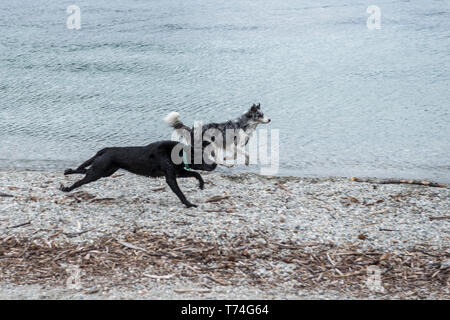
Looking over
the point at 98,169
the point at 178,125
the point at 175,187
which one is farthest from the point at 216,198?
the point at 178,125

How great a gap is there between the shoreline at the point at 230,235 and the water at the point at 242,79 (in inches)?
45.8

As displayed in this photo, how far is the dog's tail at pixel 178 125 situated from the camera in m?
7.55

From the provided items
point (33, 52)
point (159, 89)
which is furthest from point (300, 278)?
point (33, 52)

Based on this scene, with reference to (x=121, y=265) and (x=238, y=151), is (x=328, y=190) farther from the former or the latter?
(x=121, y=265)

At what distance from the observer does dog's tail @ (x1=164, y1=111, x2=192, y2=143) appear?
7.55 meters

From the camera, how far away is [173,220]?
6.02 meters

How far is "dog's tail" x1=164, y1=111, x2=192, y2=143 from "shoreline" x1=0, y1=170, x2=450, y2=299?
764 millimetres

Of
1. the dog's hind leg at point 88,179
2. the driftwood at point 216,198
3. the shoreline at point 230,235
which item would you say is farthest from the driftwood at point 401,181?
the dog's hind leg at point 88,179

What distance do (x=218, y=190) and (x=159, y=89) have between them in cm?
428

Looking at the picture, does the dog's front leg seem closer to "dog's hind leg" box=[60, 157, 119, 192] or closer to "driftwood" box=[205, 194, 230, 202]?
"driftwood" box=[205, 194, 230, 202]

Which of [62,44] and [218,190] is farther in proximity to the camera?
[62,44]
